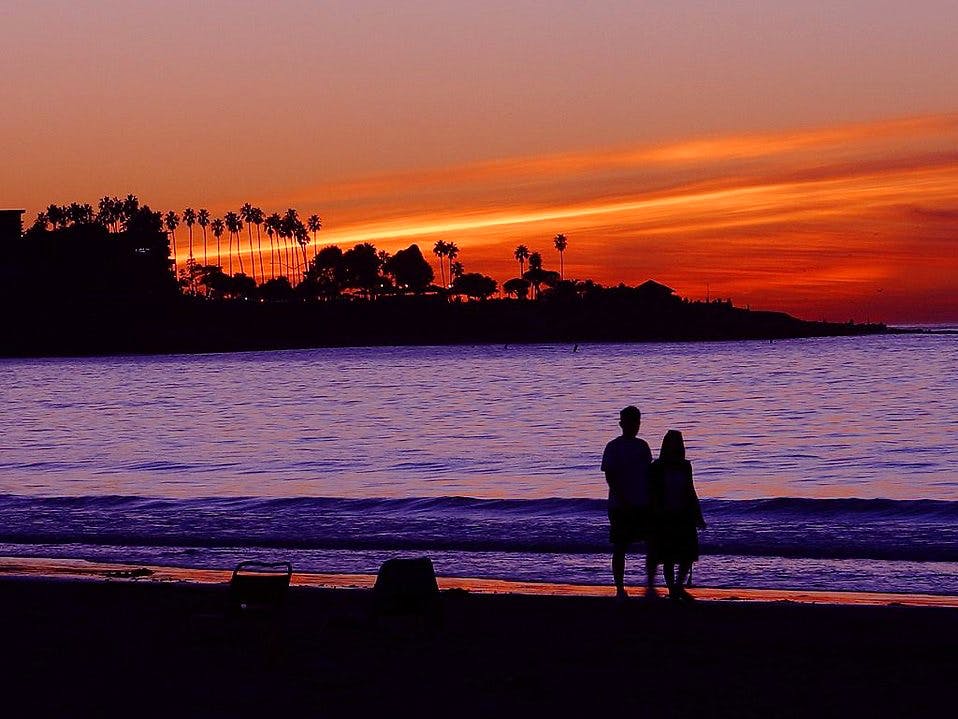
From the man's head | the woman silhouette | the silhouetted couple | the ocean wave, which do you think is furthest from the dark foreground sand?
the ocean wave

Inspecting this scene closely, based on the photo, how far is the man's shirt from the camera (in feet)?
43.3

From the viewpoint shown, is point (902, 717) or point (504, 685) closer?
point (902, 717)

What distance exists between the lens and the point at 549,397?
84312mm

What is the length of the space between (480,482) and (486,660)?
77.4ft

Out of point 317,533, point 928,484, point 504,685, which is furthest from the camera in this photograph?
point 928,484

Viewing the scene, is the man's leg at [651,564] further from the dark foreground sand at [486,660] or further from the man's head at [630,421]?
the man's head at [630,421]

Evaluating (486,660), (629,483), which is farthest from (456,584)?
(486,660)

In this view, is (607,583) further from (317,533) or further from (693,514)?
(317,533)

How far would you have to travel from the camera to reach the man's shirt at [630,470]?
519 inches

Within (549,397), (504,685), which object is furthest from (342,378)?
(504,685)

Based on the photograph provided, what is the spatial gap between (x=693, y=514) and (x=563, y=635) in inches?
83.1

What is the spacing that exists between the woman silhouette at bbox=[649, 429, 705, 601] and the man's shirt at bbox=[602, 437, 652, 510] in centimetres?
9

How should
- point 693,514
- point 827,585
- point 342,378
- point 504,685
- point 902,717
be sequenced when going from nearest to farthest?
point 902,717
point 504,685
point 693,514
point 827,585
point 342,378

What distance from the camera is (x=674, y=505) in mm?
13195
